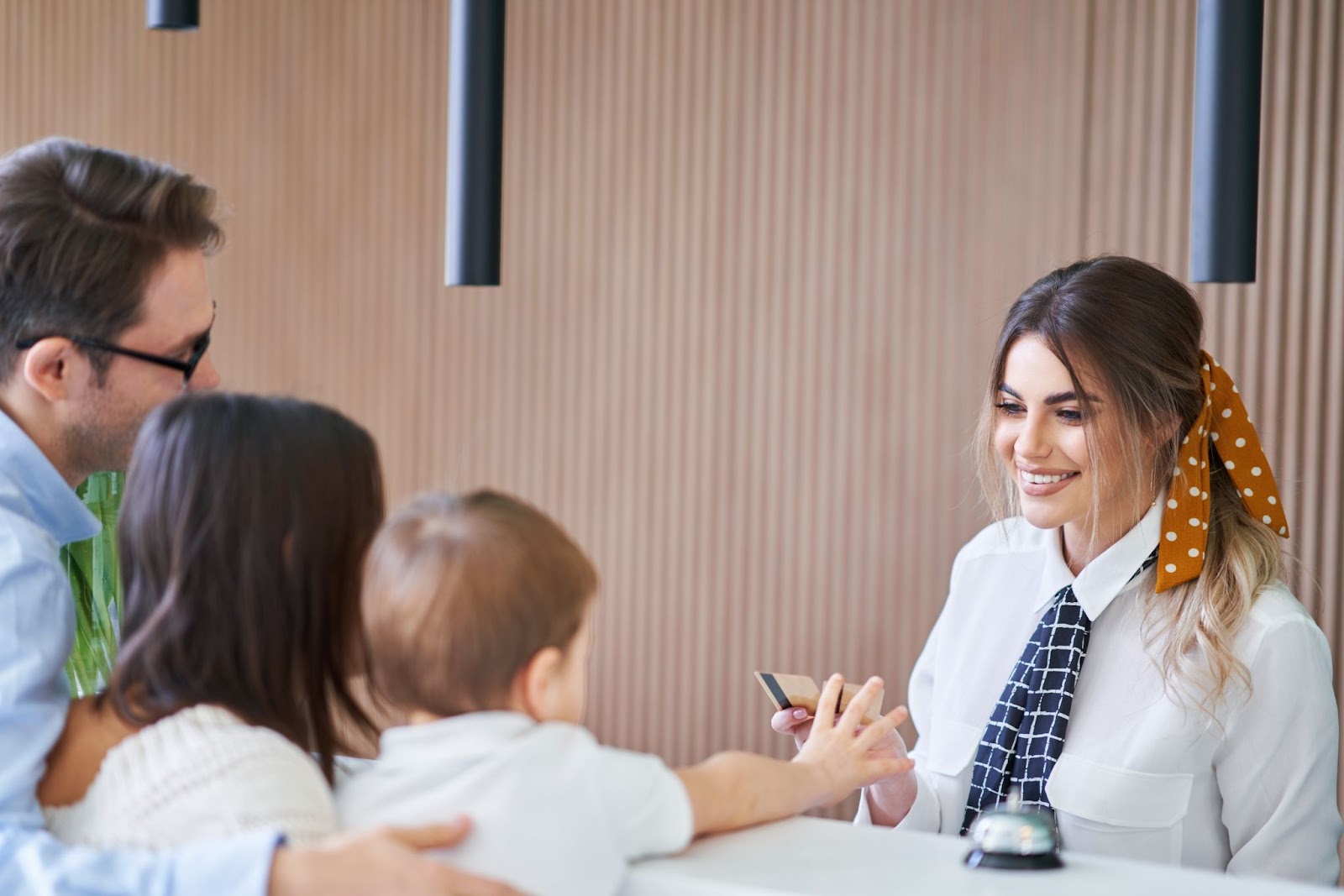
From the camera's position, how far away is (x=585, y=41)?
494 centimetres

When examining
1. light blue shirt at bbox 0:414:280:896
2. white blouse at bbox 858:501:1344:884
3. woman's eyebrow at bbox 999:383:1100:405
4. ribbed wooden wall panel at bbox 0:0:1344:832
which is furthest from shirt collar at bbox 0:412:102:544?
ribbed wooden wall panel at bbox 0:0:1344:832

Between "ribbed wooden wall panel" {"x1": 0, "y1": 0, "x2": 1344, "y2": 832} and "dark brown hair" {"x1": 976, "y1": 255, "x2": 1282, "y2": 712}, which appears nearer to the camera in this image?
"dark brown hair" {"x1": 976, "y1": 255, "x2": 1282, "y2": 712}

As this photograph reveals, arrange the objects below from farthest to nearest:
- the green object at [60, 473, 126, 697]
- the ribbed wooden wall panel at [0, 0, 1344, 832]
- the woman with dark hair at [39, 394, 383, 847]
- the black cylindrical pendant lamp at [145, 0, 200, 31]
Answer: the ribbed wooden wall panel at [0, 0, 1344, 832] < the green object at [60, 473, 126, 697] < the black cylindrical pendant lamp at [145, 0, 200, 31] < the woman with dark hair at [39, 394, 383, 847]

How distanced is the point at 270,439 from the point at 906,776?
124cm

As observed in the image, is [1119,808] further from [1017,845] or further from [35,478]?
[35,478]

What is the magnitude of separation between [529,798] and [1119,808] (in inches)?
46.2

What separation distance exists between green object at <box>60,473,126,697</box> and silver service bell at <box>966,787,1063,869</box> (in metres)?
1.25

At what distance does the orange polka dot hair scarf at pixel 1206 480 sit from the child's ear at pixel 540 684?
47.0 inches

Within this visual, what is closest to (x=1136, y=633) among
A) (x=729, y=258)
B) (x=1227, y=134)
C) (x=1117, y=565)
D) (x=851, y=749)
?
(x=1117, y=565)

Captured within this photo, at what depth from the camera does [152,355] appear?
1.70 meters

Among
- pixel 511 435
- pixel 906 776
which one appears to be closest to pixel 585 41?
pixel 511 435

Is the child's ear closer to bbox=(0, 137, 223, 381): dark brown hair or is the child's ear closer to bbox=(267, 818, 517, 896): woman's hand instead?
bbox=(267, 818, 517, 896): woman's hand

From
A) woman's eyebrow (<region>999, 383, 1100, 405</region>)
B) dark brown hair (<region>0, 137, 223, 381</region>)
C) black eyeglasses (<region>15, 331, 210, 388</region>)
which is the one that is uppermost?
dark brown hair (<region>0, 137, 223, 381</region>)

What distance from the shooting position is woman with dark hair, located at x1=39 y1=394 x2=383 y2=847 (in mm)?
1216
